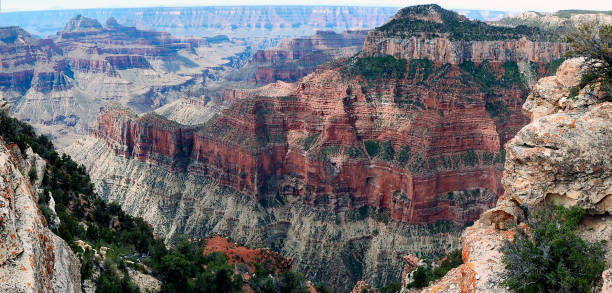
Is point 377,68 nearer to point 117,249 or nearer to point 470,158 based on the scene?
point 470,158

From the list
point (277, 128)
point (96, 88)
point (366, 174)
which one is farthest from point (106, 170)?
point (96, 88)

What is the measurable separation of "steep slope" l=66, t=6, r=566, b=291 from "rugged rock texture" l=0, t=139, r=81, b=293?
45472 millimetres

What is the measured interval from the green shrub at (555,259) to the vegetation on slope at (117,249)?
20014 millimetres

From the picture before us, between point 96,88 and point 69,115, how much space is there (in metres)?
26.4

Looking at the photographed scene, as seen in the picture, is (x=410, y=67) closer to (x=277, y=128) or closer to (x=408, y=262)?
(x=277, y=128)

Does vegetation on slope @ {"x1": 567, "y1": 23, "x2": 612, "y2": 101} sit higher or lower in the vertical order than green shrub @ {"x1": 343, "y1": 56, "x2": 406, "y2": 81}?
higher

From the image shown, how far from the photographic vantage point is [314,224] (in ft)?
216

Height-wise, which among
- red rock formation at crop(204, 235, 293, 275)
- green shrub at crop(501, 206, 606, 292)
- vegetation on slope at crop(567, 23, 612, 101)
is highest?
vegetation on slope at crop(567, 23, 612, 101)

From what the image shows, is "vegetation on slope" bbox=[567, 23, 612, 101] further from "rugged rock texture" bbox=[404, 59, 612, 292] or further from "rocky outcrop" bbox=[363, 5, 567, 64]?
"rocky outcrop" bbox=[363, 5, 567, 64]

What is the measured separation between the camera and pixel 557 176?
1872 centimetres

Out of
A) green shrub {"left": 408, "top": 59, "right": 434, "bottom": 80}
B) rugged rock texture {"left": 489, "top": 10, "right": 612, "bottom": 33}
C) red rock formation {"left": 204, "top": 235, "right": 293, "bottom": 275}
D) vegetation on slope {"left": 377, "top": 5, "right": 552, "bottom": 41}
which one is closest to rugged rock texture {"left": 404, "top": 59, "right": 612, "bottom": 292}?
red rock formation {"left": 204, "top": 235, "right": 293, "bottom": 275}

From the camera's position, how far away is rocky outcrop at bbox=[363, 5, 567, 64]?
7462 cm

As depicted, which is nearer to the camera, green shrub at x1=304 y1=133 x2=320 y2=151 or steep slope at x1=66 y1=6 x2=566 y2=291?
steep slope at x1=66 y1=6 x2=566 y2=291

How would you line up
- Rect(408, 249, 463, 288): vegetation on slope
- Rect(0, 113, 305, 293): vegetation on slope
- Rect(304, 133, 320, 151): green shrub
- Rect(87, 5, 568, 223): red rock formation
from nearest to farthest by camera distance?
Rect(0, 113, 305, 293): vegetation on slope
Rect(408, 249, 463, 288): vegetation on slope
Rect(87, 5, 568, 223): red rock formation
Rect(304, 133, 320, 151): green shrub
